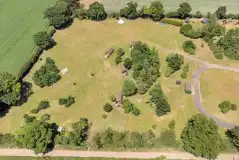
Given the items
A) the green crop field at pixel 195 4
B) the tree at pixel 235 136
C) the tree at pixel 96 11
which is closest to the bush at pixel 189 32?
the green crop field at pixel 195 4

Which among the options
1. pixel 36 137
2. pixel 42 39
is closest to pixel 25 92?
A: pixel 42 39

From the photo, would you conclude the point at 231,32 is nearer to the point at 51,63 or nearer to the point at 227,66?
the point at 227,66

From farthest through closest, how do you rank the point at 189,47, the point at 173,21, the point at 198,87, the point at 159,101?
the point at 173,21, the point at 189,47, the point at 198,87, the point at 159,101

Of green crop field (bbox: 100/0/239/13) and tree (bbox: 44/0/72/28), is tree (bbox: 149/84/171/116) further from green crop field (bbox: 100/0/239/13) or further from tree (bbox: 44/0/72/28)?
tree (bbox: 44/0/72/28)

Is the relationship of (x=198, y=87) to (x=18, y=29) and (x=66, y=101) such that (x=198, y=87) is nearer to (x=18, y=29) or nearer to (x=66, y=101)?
(x=66, y=101)

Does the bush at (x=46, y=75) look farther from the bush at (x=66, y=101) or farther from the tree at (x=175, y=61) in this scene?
the tree at (x=175, y=61)

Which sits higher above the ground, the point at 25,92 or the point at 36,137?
the point at 36,137
